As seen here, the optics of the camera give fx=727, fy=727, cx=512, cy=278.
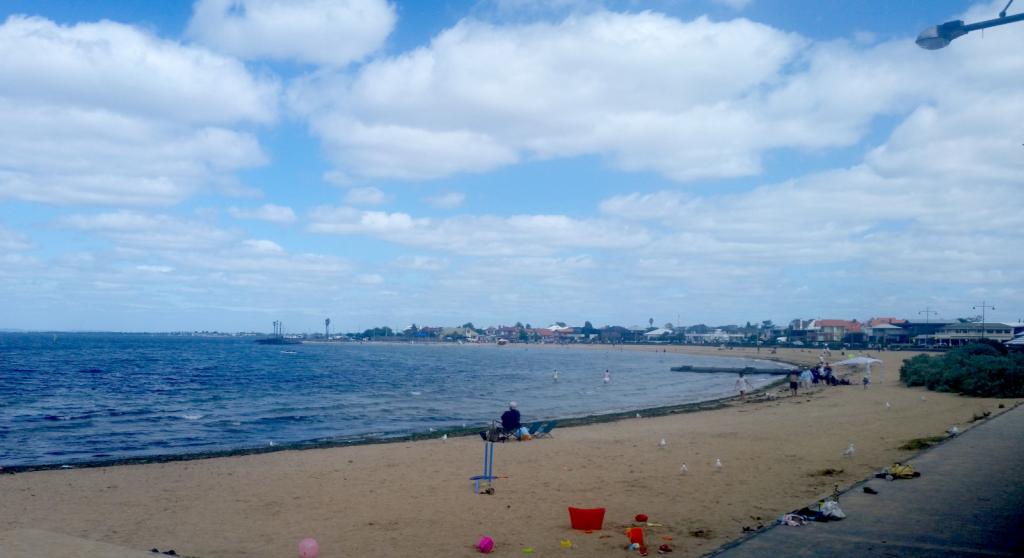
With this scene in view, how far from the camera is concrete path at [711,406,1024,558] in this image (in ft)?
25.1

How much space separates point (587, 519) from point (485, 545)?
5.42 ft

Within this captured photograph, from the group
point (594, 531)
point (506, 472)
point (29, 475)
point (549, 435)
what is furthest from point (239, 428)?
point (594, 531)

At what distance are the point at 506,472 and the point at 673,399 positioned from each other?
1011 inches

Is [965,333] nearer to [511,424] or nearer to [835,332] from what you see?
[835,332]

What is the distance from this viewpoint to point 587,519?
401 inches

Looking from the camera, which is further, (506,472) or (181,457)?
(181,457)

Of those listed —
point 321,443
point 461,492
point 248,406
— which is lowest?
point 248,406

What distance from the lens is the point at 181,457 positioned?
1984 centimetres

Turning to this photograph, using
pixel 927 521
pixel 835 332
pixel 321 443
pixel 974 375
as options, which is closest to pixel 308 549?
pixel 927 521

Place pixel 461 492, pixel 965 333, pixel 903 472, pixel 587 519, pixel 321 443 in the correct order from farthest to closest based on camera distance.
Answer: pixel 965 333 → pixel 321 443 → pixel 461 492 → pixel 903 472 → pixel 587 519

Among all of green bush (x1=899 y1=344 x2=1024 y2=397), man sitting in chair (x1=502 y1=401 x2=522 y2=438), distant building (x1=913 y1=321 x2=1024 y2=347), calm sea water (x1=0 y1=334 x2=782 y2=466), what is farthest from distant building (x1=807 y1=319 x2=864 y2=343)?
man sitting in chair (x1=502 y1=401 x2=522 y2=438)

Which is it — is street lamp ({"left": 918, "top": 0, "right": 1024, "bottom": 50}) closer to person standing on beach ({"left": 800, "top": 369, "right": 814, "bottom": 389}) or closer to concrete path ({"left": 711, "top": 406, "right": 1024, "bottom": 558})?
concrete path ({"left": 711, "top": 406, "right": 1024, "bottom": 558})

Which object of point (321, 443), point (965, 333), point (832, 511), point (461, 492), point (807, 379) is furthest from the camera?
point (965, 333)

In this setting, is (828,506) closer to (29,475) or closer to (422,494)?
(422,494)
